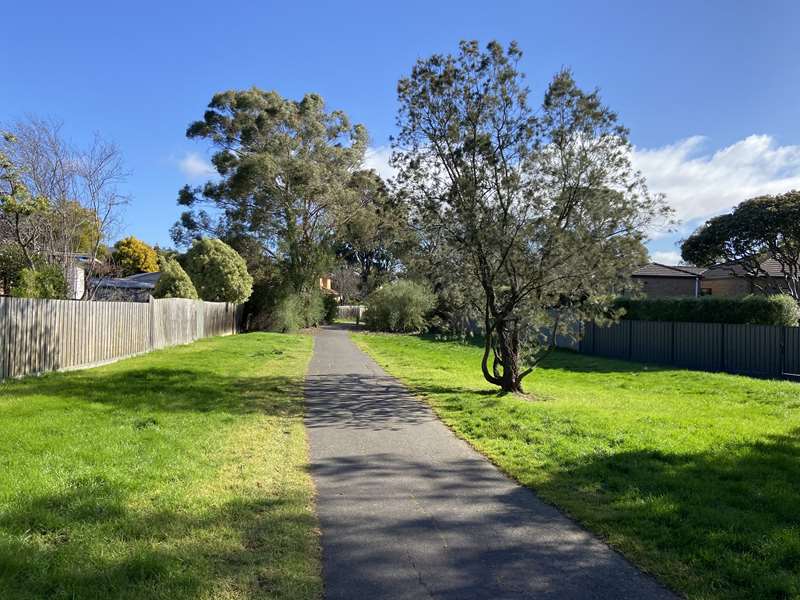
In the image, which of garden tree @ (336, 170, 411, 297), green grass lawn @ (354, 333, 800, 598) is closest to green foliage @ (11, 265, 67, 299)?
garden tree @ (336, 170, 411, 297)

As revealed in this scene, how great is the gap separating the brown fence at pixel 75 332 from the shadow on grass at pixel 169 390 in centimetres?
Result: 59

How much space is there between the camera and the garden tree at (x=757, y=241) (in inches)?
1253

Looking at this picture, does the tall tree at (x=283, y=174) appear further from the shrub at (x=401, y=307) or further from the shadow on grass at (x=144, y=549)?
the shadow on grass at (x=144, y=549)

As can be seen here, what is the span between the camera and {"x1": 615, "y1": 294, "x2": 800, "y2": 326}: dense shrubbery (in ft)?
64.4

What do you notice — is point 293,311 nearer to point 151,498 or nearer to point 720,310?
point 720,310

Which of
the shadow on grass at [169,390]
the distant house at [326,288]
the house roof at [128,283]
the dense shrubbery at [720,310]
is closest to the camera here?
the shadow on grass at [169,390]

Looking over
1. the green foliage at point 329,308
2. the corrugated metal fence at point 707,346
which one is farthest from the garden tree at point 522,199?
the green foliage at point 329,308

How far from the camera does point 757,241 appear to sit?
34.0 metres

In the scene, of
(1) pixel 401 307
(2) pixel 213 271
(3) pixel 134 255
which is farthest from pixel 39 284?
(3) pixel 134 255

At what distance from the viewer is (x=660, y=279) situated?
141 feet

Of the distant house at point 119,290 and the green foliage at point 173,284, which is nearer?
the green foliage at point 173,284

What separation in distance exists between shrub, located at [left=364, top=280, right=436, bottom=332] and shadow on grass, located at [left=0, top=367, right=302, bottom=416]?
26.7 m

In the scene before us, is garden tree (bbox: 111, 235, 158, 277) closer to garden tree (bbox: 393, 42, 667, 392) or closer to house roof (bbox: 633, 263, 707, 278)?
house roof (bbox: 633, 263, 707, 278)

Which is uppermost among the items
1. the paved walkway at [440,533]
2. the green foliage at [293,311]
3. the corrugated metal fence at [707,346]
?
the green foliage at [293,311]
